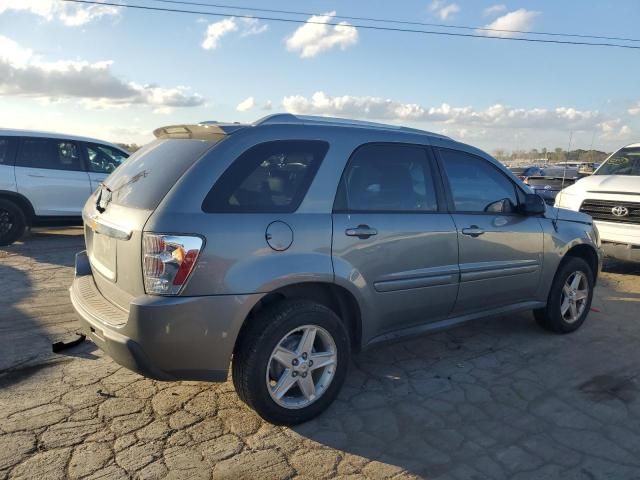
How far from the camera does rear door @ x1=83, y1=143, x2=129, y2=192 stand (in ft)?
30.9

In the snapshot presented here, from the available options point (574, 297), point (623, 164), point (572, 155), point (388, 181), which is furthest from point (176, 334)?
point (572, 155)

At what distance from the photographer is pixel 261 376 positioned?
3.11 meters

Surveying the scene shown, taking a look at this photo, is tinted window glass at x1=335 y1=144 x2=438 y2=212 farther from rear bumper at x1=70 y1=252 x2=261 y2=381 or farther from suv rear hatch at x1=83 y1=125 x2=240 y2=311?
rear bumper at x1=70 y1=252 x2=261 y2=381

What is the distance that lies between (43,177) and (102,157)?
1117mm

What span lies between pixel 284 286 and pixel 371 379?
4.32ft

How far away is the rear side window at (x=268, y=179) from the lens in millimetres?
3037

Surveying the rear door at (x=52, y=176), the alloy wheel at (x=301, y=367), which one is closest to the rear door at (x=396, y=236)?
the alloy wheel at (x=301, y=367)

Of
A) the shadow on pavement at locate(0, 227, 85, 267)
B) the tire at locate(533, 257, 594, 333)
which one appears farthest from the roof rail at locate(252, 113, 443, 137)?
the shadow on pavement at locate(0, 227, 85, 267)

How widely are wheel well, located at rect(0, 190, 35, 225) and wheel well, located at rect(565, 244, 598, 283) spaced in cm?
802

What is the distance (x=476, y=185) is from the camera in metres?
4.37

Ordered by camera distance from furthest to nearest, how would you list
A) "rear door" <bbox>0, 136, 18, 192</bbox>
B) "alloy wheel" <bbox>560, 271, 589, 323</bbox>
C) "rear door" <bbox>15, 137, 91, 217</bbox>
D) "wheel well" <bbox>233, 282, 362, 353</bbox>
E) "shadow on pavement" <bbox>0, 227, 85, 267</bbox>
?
"rear door" <bbox>15, 137, 91, 217</bbox> → "rear door" <bbox>0, 136, 18, 192</bbox> → "shadow on pavement" <bbox>0, 227, 85, 267</bbox> → "alloy wheel" <bbox>560, 271, 589, 323</bbox> → "wheel well" <bbox>233, 282, 362, 353</bbox>

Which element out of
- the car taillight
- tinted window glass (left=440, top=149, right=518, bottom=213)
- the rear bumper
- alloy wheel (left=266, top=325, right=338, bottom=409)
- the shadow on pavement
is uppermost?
tinted window glass (left=440, top=149, right=518, bottom=213)

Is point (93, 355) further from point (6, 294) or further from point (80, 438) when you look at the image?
point (6, 294)

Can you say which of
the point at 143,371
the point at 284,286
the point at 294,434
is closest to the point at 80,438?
the point at 143,371
